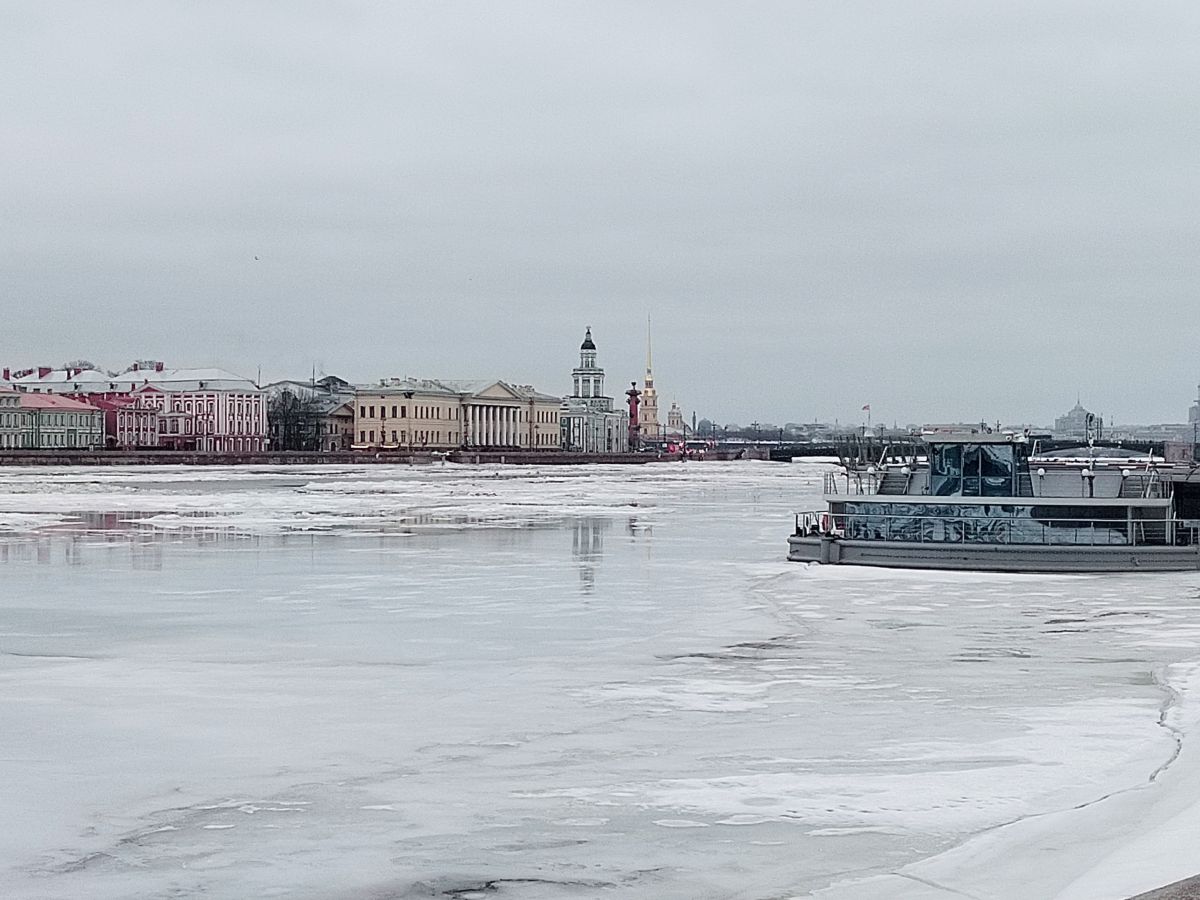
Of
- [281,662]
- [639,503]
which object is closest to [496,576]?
[281,662]

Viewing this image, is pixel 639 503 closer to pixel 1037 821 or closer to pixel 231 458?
pixel 1037 821

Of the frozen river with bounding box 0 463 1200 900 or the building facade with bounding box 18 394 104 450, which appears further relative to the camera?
the building facade with bounding box 18 394 104 450

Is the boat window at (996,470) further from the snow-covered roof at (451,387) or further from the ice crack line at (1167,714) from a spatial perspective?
the snow-covered roof at (451,387)

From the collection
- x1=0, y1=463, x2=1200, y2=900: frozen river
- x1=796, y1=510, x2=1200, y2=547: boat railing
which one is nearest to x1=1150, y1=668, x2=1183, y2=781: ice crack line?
x1=0, y1=463, x2=1200, y2=900: frozen river

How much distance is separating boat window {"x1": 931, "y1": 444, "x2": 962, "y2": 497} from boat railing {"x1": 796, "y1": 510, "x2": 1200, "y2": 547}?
49.4 inches

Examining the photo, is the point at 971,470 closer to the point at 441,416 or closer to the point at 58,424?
the point at 58,424

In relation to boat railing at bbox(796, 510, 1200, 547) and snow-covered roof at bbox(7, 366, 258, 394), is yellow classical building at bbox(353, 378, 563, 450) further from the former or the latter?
boat railing at bbox(796, 510, 1200, 547)

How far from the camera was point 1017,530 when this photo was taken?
31.9 meters

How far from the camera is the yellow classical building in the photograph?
180 meters

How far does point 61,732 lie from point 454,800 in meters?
3.97

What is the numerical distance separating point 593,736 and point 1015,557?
18.7 metres

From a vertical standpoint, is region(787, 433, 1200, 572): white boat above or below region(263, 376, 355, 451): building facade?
below

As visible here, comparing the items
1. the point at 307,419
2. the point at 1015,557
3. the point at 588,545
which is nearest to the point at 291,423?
the point at 307,419

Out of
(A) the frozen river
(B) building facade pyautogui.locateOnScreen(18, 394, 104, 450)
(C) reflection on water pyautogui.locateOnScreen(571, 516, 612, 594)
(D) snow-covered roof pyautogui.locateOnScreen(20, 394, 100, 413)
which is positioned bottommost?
(A) the frozen river
